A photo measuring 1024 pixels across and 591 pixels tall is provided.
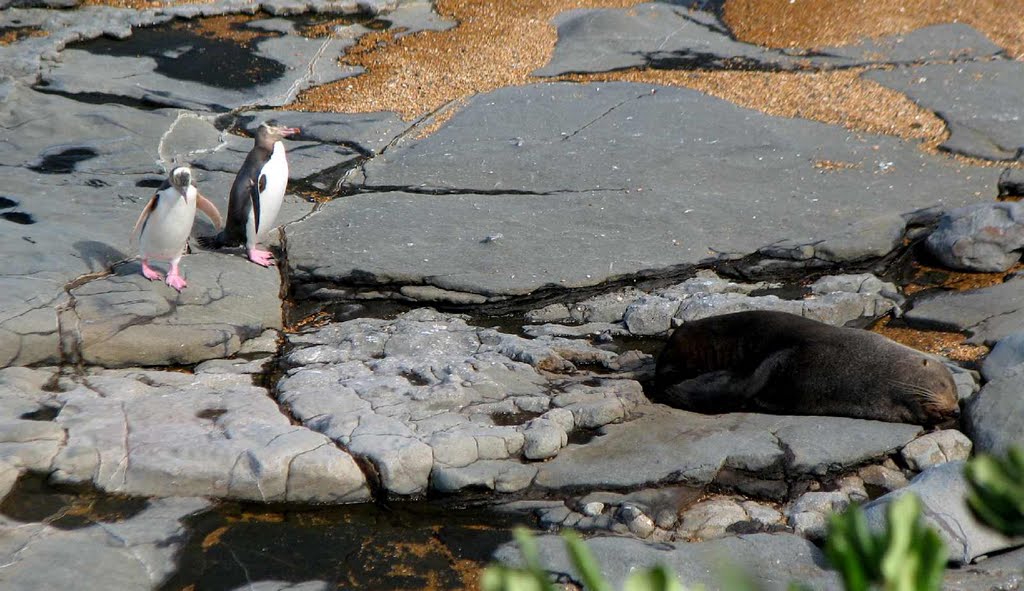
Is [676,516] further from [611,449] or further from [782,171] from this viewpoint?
[782,171]

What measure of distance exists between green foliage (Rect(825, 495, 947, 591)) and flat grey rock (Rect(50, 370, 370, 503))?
350cm

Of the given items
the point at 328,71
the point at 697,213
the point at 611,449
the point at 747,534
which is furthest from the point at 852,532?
the point at 328,71

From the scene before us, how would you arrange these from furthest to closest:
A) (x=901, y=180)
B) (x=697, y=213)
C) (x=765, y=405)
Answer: (x=901, y=180) < (x=697, y=213) < (x=765, y=405)

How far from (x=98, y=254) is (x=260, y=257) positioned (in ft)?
3.23

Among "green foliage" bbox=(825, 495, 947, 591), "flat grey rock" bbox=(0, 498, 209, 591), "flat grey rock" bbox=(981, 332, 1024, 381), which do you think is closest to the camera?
"green foliage" bbox=(825, 495, 947, 591)

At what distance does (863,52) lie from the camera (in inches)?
407

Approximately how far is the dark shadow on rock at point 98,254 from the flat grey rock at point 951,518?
458cm

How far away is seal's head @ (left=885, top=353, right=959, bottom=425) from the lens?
4707 millimetres

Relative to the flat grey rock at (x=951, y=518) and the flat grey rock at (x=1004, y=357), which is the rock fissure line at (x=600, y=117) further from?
the flat grey rock at (x=951, y=518)

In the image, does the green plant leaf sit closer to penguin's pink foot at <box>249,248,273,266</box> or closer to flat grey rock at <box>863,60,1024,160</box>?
penguin's pink foot at <box>249,248,273,266</box>

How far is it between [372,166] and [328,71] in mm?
2693

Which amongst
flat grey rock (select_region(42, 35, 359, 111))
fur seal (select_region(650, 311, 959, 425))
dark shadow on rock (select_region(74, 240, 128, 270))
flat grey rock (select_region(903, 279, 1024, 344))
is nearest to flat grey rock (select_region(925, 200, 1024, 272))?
flat grey rock (select_region(903, 279, 1024, 344))

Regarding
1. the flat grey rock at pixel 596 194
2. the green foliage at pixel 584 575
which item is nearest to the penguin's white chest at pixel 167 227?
the flat grey rock at pixel 596 194

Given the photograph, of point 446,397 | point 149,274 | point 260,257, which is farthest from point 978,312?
point 149,274
